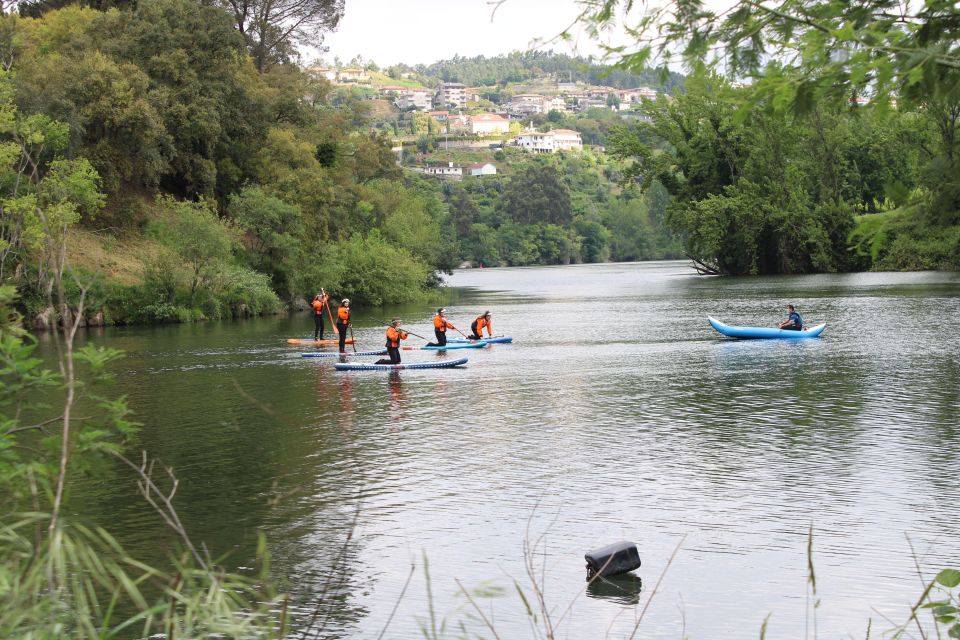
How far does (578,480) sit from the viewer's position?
15.4 m

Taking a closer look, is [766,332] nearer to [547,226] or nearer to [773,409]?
[773,409]

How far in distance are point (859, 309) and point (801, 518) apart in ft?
123

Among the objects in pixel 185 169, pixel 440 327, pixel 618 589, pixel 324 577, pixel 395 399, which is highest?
pixel 185 169

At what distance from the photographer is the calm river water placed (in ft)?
34.9

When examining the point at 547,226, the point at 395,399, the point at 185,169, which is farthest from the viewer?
the point at 547,226

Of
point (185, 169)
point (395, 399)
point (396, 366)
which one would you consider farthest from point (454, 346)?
point (185, 169)

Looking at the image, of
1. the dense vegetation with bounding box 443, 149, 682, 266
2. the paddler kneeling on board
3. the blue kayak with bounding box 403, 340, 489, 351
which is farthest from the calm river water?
the dense vegetation with bounding box 443, 149, 682, 266

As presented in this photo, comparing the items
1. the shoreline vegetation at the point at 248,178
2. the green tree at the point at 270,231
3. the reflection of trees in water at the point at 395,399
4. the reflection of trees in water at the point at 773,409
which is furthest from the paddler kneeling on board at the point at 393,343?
the green tree at the point at 270,231

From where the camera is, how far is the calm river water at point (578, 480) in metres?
10.6

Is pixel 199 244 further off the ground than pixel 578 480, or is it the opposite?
pixel 199 244

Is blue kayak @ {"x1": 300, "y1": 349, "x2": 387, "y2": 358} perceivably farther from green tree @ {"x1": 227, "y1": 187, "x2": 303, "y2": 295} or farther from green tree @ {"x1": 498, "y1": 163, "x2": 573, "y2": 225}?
green tree @ {"x1": 498, "y1": 163, "x2": 573, "y2": 225}

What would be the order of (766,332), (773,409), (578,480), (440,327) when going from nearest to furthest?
(578,480)
(773,409)
(440,327)
(766,332)

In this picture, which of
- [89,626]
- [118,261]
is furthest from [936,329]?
[118,261]

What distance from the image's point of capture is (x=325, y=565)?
1165 cm
